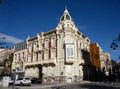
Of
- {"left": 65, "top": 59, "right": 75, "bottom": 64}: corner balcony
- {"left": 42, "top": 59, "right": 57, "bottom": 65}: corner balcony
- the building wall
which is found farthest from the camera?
the building wall

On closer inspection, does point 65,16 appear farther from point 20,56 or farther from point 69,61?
point 20,56

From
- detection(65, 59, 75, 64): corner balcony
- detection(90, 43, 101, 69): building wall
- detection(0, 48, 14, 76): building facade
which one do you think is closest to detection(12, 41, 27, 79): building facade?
detection(0, 48, 14, 76): building facade

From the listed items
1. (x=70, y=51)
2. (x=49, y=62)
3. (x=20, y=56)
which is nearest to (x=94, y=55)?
(x=70, y=51)

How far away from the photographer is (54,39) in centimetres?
4834

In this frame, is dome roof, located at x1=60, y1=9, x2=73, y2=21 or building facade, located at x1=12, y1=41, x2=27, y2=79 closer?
dome roof, located at x1=60, y1=9, x2=73, y2=21

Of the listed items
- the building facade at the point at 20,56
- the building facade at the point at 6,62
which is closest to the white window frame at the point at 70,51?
the building facade at the point at 20,56

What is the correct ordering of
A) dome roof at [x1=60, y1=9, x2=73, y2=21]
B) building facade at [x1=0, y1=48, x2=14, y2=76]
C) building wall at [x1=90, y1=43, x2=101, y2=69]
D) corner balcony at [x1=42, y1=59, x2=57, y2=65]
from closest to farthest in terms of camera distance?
corner balcony at [x1=42, y1=59, x2=57, y2=65], dome roof at [x1=60, y1=9, x2=73, y2=21], building wall at [x1=90, y1=43, x2=101, y2=69], building facade at [x1=0, y1=48, x2=14, y2=76]

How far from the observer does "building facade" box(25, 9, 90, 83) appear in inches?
1751

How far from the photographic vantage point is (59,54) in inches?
1805

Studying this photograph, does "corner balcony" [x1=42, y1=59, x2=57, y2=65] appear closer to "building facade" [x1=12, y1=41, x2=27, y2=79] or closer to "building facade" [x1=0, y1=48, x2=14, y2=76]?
"building facade" [x1=12, y1=41, x2=27, y2=79]

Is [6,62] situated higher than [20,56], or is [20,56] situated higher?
[20,56]

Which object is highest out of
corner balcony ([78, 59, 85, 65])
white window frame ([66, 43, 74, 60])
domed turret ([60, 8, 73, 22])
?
domed turret ([60, 8, 73, 22])

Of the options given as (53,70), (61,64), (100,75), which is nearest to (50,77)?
(53,70)

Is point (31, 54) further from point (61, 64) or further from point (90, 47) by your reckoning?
point (90, 47)
